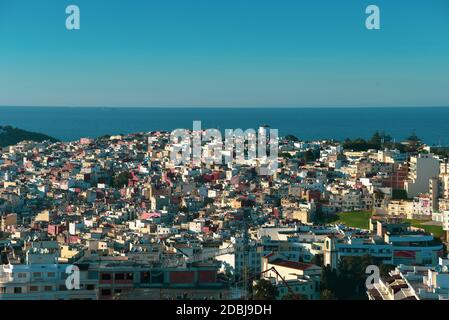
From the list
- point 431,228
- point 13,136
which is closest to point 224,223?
point 431,228

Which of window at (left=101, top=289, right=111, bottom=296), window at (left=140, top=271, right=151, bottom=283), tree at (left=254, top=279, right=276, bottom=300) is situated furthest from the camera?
window at (left=140, top=271, right=151, bottom=283)

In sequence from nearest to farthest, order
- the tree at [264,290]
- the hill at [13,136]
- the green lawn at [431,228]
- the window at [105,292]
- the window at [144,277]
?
the tree at [264,290]
the window at [105,292]
the window at [144,277]
the green lawn at [431,228]
the hill at [13,136]

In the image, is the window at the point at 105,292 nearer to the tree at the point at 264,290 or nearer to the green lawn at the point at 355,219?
the tree at the point at 264,290

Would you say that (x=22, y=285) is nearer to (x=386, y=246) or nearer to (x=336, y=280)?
(x=336, y=280)

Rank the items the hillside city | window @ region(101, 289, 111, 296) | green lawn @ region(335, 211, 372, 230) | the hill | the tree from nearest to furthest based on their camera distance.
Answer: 1. the tree
2. window @ region(101, 289, 111, 296)
3. the hillside city
4. green lawn @ region(335, 211, 372, 230)
5. the hill

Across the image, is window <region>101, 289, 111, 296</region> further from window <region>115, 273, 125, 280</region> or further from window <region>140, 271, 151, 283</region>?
window <region>140, 271, 151, 283</region>

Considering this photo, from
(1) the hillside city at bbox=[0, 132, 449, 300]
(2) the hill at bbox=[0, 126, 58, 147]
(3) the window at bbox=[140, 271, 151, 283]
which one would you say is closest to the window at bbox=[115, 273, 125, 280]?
(1) the hillside city at bbox=[0, 132, 449, 300]

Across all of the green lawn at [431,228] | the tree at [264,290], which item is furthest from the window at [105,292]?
the green lawn at [431,228]
